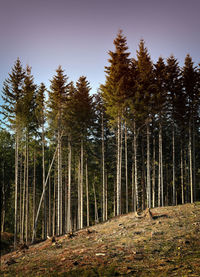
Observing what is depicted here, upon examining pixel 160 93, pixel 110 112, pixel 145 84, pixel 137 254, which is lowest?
pixel 137 254

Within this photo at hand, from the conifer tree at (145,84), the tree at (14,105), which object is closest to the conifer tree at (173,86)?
the conifer tree at (145,84)

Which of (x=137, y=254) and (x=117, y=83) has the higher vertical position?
(x=117, y=83)

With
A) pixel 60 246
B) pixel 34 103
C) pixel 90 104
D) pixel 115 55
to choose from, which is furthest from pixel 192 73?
pixel 60 246

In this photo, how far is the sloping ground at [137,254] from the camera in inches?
257

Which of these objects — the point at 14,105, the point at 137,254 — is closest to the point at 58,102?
the point at 14,105

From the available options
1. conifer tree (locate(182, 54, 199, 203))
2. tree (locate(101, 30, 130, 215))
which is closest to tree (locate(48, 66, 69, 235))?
tree (locate(101, 30, 130, 215))

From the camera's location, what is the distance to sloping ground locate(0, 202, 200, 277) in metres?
6.52

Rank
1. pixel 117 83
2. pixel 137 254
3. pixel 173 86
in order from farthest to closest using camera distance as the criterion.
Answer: pixel 173 86 → pixel 117 83 → pixel 137 254

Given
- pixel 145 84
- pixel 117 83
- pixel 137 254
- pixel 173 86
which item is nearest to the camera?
pixel 137 254

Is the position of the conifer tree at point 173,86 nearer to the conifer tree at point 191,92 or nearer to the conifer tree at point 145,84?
the conifer tree at point 191,92

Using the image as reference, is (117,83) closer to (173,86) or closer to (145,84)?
(145,84)

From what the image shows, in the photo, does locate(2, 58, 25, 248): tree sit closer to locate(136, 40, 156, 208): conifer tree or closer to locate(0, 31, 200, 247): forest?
locate(0, 31, 200, 247): forest

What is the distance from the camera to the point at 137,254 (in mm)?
7969

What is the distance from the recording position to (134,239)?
1012cm
